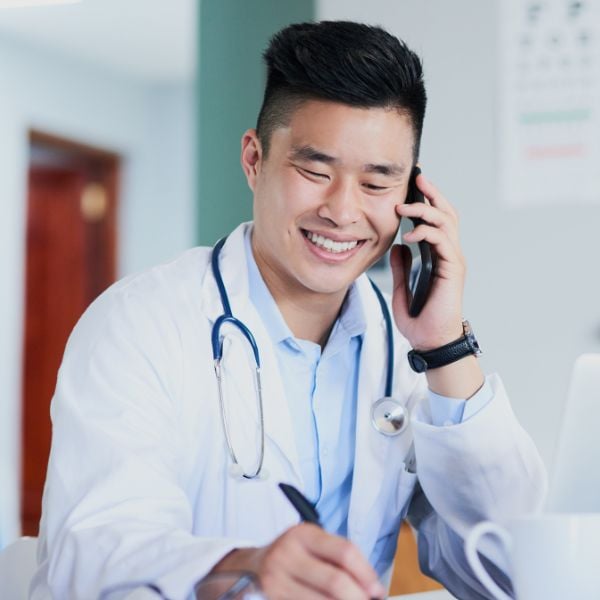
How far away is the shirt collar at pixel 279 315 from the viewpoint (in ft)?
4.66

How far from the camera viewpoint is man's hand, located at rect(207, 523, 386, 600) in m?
0.69

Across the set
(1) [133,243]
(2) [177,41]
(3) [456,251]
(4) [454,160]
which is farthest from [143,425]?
(1) [133,243]

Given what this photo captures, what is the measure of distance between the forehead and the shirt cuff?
1.02ft

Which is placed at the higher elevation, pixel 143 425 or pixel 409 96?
pixel 409 96

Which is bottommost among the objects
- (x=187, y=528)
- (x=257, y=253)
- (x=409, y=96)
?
(x=187, y=528)

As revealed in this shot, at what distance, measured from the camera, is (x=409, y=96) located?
4.38ft

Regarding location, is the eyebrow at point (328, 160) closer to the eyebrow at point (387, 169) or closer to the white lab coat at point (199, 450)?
Result: the eyebrow at point (387, 169)

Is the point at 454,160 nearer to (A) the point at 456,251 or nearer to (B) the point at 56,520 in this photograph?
(A) the point at 456,251

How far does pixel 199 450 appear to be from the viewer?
1.27 m

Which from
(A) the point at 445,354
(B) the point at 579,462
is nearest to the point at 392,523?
(A) the point at 445,354

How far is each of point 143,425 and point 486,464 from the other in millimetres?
424

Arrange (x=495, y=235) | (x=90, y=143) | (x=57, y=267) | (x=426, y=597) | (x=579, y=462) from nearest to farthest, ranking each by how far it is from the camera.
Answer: (x=579, y=462) < (x=426, y=597) < (x=495, y=235) < (x=90, y=143) < (x=57, y=267)

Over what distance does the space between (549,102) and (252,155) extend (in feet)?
3.49

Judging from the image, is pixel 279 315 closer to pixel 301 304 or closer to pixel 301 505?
pixel 301 304
